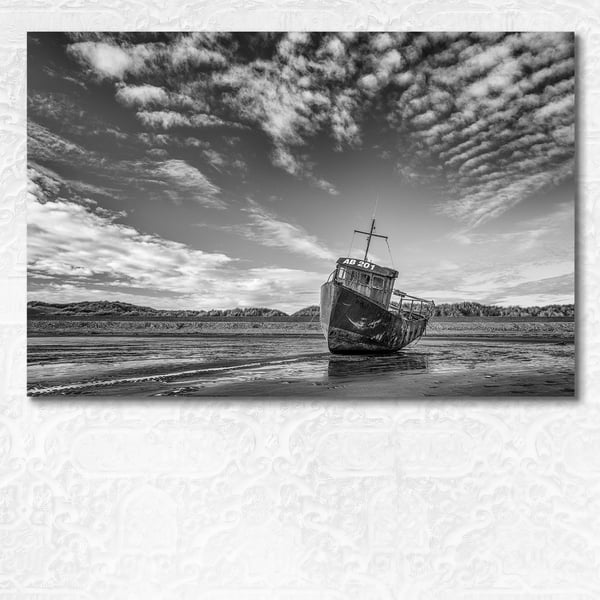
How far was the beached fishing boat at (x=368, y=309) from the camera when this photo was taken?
1730 millimetres

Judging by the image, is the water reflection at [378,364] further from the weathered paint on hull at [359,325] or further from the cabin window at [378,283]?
the cabin window at [378,283]

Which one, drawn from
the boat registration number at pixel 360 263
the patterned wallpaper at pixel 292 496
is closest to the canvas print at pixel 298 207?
the boat registration number at pixel 360 263

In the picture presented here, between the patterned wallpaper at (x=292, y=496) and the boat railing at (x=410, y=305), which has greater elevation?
the boat railing at (x=410, y=305)

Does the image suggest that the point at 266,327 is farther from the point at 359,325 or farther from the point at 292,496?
the point at 292,496

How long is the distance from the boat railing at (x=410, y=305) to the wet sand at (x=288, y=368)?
4.4 inches

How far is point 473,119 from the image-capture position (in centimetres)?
170

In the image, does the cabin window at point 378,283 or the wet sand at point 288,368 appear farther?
the cabin window at point 378,283

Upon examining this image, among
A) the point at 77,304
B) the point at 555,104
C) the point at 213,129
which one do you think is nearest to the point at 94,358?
the point at 77,304

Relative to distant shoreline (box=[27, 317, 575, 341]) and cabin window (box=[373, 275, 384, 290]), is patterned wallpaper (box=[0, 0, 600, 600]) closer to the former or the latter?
distant shoreline (box=[27, 317, 575, 341])

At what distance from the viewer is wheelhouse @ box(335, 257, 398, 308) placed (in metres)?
1.74

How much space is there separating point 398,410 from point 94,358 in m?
1.20

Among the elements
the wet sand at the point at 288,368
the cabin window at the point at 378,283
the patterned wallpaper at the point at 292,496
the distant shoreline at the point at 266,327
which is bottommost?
the patterned wallpaper at the point at 292,496

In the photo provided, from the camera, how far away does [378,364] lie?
1748mm
